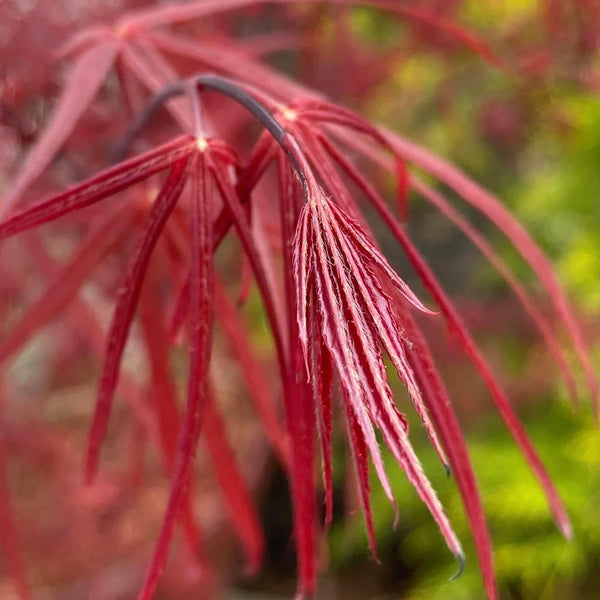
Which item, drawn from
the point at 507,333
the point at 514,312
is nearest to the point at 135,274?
the point at 514,312

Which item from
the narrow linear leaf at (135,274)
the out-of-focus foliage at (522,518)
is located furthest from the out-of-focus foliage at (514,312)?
the narrow linear leaf at (135,274)

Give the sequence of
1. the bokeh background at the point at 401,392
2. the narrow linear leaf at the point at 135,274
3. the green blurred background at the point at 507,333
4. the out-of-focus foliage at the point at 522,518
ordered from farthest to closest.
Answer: the out-of-focus foliage at the point at 522,518 → the green blurred background at the point at 507,333 → the bokeh background at the point at 401,392 → the narrow linear leaf at the point at 135,274

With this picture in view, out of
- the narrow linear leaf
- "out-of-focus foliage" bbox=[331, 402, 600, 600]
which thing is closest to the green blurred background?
"out-of-focus foliage" bbox=[331, 402, 600, 600]

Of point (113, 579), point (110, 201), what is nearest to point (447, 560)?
point (113, 579)

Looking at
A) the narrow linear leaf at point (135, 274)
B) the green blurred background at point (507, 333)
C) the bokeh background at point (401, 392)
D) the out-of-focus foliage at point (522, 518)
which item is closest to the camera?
the narrow linear leaf at point (135, 274)

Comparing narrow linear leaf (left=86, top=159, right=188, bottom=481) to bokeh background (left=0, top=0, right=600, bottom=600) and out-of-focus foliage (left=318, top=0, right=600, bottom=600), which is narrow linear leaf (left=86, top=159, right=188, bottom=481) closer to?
bokeh background (left=0, top=0, right=600, bottom=600)

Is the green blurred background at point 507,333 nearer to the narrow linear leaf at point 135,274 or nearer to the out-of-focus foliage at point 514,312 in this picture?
the out-of-focus foliage at point 514,312

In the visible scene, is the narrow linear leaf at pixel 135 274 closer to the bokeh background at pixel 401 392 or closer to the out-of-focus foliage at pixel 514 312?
the bokeh background at pixel 401 392

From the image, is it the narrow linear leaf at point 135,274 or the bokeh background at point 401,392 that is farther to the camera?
the bokeh background at point 401,392

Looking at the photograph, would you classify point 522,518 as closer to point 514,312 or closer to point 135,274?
point 514,312
